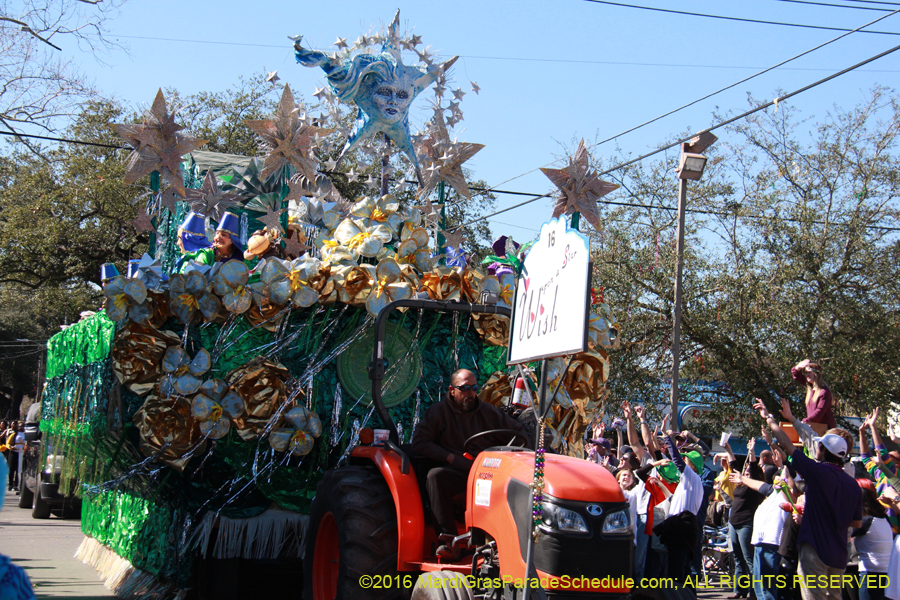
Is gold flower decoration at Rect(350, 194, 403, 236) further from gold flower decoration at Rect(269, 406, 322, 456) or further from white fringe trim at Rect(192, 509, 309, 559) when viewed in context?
white fringe trim at Rect(192, 509, 309, 559)

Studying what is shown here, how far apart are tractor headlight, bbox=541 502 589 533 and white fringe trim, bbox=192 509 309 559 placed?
9.83 ft

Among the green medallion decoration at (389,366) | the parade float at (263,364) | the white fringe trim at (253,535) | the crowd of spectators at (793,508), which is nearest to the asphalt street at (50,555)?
the parade float at (263,364)

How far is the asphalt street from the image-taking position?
25.4 feet

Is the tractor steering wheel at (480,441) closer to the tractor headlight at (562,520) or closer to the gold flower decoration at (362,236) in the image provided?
the tractor headlight at (562,520)

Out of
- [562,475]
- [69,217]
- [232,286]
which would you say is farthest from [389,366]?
[69,217]

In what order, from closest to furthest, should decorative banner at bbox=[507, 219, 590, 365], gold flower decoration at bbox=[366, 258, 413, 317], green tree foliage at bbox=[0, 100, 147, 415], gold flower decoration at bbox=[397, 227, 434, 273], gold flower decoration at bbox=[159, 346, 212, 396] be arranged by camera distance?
1. decorative banner at bbox=[507, 219, 590, 365]
2. gold flower decoration at bbox=[159, 346, 212, 396]
3. gold flower decoration at bbox=[366, 258, 413, 317]
4. gold flower decoration at bbox=[397, 227, 434, 273]
5. green tree foliage at bbox=[0, 100, 147, 415]

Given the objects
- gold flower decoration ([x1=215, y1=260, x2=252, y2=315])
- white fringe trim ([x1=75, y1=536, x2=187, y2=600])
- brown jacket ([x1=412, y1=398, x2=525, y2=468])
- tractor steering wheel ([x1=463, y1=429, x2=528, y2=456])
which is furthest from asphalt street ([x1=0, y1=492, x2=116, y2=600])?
tractor steering wheel ([x1=463, y1=429, x2=528, y2=456])

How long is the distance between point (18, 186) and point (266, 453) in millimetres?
15984

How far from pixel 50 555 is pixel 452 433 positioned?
276 inches

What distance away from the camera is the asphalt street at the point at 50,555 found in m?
7.73

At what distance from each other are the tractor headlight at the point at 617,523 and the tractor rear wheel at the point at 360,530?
4.88ft

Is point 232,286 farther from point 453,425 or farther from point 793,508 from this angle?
point 793,508

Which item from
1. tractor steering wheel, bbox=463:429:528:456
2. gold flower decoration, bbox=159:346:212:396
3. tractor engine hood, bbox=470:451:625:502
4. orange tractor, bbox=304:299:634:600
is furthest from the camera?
gold flower decoration, bbox=159:346:212:396

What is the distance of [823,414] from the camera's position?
283 inches
